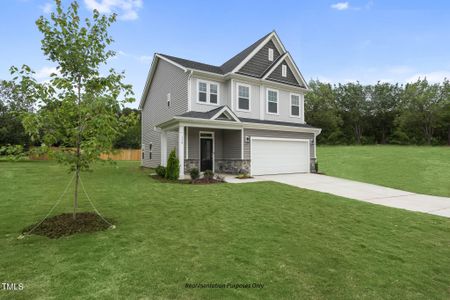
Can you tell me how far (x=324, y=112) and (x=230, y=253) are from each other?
42.9m

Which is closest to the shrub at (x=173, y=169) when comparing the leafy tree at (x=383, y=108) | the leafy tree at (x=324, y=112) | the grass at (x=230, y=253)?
the grass at (x=230, y=253)

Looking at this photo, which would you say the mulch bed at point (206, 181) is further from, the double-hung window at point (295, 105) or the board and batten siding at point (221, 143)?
the double-hung window at point (295, 105)

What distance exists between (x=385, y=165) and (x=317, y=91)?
99.9 feet

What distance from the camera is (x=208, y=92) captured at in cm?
1487

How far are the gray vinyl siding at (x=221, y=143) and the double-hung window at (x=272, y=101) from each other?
3.44 m

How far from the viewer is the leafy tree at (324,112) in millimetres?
42125

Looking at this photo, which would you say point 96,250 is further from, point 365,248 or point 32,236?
point 365,248

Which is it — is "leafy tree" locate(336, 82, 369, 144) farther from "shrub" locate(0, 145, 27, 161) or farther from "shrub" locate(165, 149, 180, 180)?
"shrub" locate(0, 145, 27, 161)

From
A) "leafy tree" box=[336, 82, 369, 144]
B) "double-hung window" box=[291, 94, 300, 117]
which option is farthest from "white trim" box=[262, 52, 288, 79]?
"leafy tree" box=[336, 82, 369, 144]

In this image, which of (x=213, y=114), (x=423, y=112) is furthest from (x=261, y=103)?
(x=423, y=112)

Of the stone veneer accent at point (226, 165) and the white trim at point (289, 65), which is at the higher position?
the white trim at point (289, 65)

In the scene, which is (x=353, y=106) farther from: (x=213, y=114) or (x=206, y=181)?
(x=206, y=181)

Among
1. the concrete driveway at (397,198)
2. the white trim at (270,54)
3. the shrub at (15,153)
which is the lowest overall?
the concrete driveway at (397,198)

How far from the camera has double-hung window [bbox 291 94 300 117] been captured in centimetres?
1772
